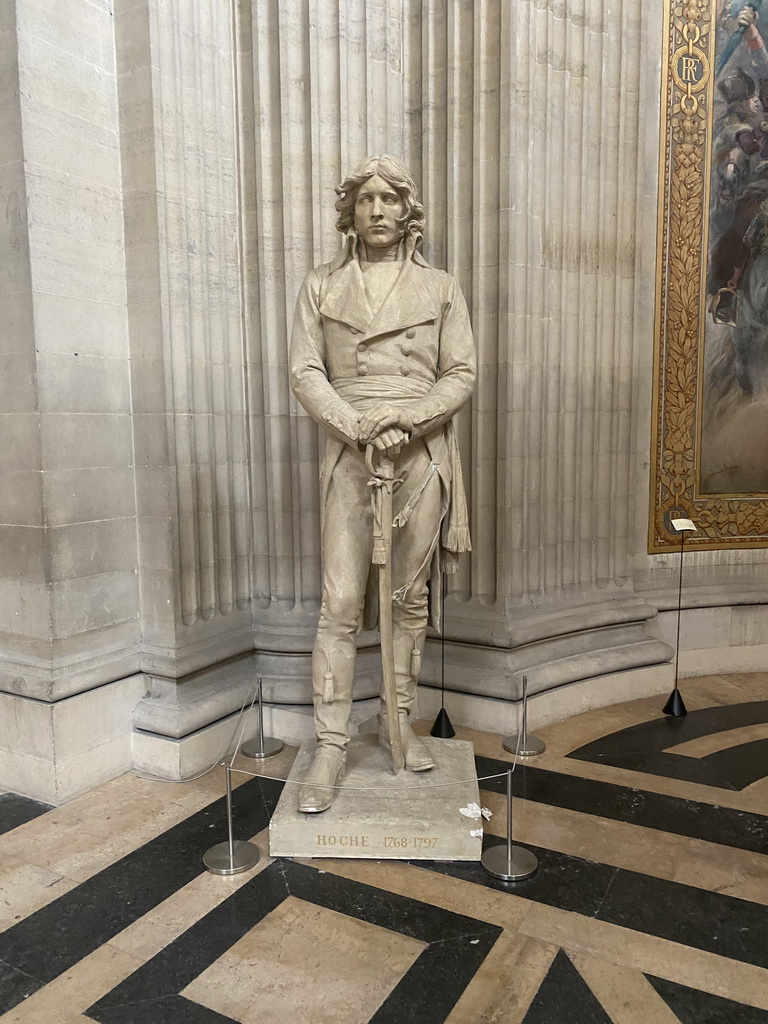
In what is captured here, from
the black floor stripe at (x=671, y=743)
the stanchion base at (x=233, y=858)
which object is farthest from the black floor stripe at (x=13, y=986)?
the black floor stripe at (x=671, y=743)

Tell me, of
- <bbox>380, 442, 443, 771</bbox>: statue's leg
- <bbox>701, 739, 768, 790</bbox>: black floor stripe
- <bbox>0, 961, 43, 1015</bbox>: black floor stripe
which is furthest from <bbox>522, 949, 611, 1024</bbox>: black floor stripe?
<bbox>701, 739, 768, 790</bbox>: black floor stripe

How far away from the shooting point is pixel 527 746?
13.8 ft

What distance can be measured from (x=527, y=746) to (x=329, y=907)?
174cm

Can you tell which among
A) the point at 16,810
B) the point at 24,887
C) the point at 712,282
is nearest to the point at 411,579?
the point at 24,887

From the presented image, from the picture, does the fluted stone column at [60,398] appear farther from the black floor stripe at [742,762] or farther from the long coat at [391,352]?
the black floor stripe at [742,762]

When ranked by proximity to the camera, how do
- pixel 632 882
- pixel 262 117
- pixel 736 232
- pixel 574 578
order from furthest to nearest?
pixel 736 232 < pixel 574 578 < pixel 262 117 < pixel 632 882

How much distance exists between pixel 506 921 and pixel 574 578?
272 centimetres

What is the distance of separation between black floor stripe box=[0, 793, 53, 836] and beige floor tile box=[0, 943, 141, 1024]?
3.67 feet

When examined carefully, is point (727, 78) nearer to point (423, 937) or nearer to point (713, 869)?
point (713, 869)

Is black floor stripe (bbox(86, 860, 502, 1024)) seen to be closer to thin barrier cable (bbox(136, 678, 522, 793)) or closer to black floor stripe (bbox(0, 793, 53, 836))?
thin barrier cable (bbox(136, 678, 522, 793))

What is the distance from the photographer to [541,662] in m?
4.65

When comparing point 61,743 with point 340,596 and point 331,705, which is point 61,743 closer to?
point 331,705

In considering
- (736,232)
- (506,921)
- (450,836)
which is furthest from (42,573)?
(736,232)

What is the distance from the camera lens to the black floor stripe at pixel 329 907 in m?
2.29
